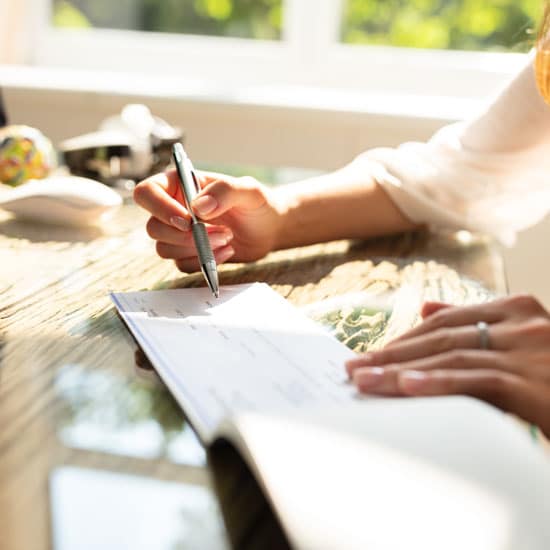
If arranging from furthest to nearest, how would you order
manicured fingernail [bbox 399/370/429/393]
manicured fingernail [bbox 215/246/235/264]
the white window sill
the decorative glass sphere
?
the white window sill
the decorative glass sphere
manicured fingernail [bbox 215/246/235/264]
manicured fingernail [bbox 399/370/429/393]

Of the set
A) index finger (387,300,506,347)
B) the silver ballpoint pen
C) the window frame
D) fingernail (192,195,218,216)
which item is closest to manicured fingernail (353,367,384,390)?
index finger (387,300,506,347)

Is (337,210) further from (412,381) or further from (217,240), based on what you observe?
(412,381)

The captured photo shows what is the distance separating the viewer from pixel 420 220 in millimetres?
1241

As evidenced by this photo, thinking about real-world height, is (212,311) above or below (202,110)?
above

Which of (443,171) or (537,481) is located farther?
Answer: (443,171)

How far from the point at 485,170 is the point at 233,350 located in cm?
68

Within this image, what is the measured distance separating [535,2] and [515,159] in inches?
58.8

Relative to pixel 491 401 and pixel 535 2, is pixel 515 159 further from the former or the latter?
pixel 535 2

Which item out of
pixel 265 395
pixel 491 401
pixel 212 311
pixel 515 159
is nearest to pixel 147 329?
pixel 212 311

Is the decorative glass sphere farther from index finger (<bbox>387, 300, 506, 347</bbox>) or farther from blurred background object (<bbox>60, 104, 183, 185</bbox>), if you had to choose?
index finger (<bbox>387, 300, 506, 347</bbox>)

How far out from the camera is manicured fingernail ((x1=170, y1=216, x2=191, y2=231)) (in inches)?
37.6

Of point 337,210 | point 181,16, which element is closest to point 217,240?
point 337,210

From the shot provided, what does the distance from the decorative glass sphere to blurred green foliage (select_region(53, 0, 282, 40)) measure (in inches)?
58.6

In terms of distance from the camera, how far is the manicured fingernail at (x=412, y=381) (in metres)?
0.58
